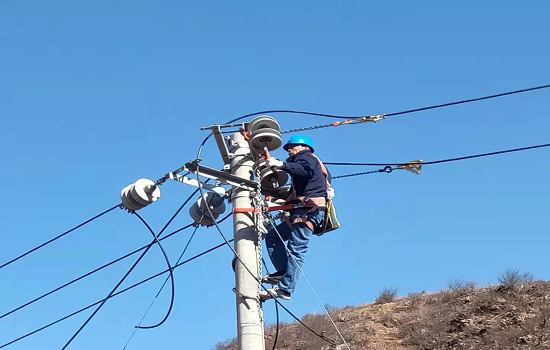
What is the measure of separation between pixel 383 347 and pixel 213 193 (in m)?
6.35

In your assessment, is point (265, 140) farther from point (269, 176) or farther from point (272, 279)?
point (272, 279)

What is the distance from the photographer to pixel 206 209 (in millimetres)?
9016

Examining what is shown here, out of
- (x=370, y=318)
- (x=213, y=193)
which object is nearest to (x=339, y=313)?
(x=370, y=318)

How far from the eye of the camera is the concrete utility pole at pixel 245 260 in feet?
23.5

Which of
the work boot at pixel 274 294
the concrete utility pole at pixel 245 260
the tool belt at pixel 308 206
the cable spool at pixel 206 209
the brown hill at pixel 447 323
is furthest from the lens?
the brown hill at pixel 447 323

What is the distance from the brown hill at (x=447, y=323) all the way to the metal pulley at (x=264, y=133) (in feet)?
21.6

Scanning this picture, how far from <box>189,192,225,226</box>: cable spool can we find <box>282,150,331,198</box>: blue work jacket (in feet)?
2.99

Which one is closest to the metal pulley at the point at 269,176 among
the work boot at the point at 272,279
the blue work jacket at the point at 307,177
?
the blue work jacket at the point at 307,177

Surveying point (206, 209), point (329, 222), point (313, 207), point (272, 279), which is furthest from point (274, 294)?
point (206, 209)

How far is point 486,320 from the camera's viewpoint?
536 inches

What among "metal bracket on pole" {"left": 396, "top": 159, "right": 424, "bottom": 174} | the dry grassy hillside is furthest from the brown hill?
"metal bracket on pole" {"left": 396, "top": 159, "right": 424, "bottom": 174}

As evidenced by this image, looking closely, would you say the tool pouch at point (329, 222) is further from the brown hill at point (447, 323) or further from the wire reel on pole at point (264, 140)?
the brown hill at point (447, 323)

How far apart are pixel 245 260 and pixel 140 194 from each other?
160 centimetres

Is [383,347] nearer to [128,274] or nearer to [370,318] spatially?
[370,318]
